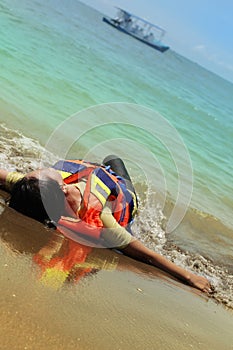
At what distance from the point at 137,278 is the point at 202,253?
1840mm

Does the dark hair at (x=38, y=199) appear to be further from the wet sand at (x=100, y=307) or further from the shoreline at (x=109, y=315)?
the shoreline at (x=109, y=315)

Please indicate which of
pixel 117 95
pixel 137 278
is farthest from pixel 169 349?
pixel 117 95

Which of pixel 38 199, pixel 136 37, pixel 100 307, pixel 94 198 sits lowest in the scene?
pixel 100 307

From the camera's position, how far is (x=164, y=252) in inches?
185

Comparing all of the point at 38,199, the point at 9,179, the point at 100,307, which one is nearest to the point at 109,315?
the point at 100,307

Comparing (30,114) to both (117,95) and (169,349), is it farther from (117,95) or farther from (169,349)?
(117,95)

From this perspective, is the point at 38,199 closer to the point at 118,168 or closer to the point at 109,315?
the point at 109,315

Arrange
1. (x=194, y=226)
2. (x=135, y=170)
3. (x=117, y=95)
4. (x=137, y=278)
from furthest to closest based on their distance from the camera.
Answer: (x=117, y=95)
(x=135, y=170)
(x=194, y=226)
(x=137, y=278)

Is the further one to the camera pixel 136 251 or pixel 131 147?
pixel 131 147

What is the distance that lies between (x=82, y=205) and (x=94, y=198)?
125 mm

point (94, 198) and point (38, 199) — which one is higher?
point (94, 198)

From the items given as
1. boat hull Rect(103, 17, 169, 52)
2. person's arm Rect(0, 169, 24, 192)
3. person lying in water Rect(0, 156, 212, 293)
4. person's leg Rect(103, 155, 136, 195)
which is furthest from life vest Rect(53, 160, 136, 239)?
boat hull Rect(103, 17, 169, 52)

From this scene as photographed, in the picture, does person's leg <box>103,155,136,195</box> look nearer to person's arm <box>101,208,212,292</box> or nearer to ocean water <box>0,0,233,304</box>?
ocean water <box>0,0,233,304</box>

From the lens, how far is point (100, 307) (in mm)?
2746
